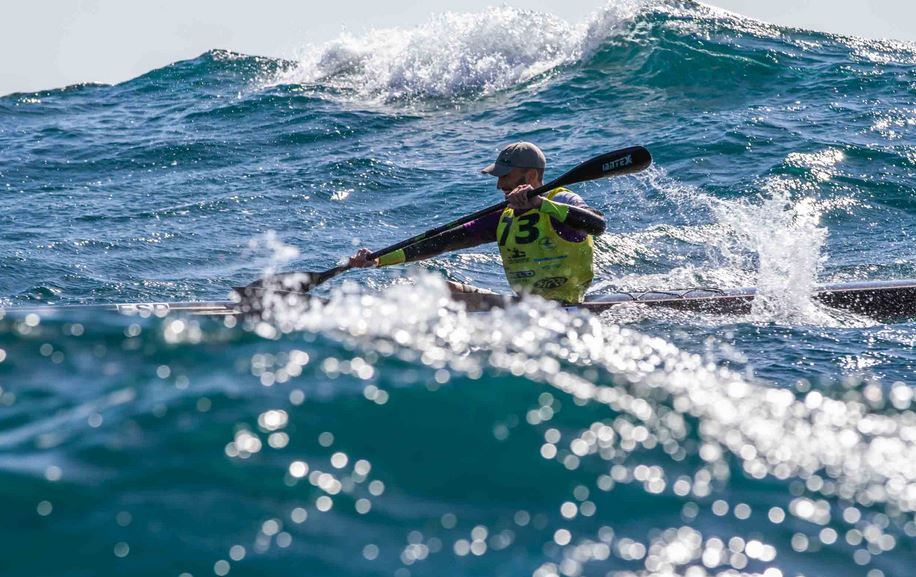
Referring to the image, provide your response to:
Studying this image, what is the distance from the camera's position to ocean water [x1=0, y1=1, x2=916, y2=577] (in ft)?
10.9

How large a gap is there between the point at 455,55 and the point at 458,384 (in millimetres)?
14172

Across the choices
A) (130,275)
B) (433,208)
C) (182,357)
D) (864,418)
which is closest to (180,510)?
(182,357)

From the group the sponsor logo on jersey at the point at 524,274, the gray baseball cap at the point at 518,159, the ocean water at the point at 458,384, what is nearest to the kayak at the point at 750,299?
the ocean water at the point at 458,384

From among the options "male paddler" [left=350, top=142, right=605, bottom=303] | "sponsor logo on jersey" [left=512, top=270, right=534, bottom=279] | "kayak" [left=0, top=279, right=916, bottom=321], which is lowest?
"kayak" [left=0, top=279, right=916, bottom=321]

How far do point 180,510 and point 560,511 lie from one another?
1257mm

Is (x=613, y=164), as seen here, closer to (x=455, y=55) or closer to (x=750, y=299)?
(x=750, y=299)

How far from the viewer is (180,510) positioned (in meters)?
3.38

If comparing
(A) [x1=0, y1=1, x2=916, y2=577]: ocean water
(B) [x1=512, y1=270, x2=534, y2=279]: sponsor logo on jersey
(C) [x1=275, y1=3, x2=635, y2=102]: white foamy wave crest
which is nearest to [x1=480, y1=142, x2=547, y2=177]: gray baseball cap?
(B) [x1=512, y1=270, x2=534, y2=279]: sponsor logo on jersey

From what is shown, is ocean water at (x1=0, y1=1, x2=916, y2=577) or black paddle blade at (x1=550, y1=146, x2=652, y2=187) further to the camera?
black paddle blade at (x1=550, y1=146, x2=652, y2=187)

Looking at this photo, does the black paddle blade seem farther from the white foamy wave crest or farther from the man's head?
the white foamy wave crest

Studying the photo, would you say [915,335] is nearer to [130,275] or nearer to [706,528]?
[706,528]

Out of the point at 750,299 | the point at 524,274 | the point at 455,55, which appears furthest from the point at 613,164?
the point at 455,55

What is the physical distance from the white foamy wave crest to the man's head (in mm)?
10245

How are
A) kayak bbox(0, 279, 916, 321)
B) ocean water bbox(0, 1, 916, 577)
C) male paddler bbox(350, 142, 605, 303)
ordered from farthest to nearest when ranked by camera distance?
kayak bbox(0, 279, 916, 321) → male paddler bbox(350, 142, 605, 303) → ocean water bbox(0, 1, 916, 577)
